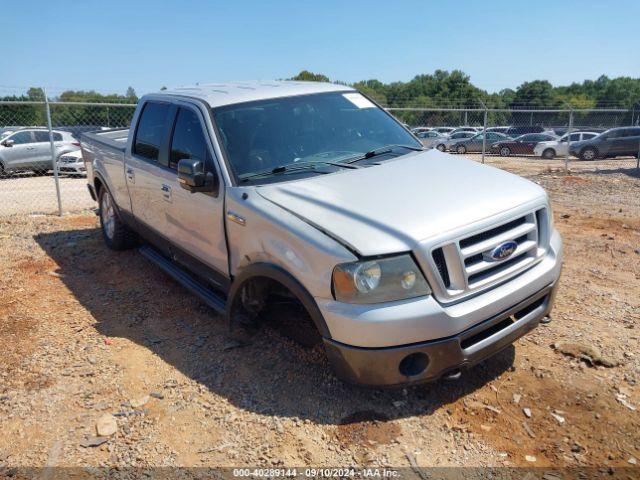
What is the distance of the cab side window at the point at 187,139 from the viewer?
4.01 metres

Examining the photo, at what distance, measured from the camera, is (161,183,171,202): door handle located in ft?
14.7

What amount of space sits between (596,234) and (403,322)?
544cm

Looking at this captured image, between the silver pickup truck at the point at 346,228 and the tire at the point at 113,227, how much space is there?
4.81 ft

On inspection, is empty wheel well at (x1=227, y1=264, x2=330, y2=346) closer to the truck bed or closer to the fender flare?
the fender flare

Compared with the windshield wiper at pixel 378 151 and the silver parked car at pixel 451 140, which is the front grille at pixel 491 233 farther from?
the silver parked car at pixel 451 140

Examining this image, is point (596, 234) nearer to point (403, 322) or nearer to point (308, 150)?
point (308, 150)

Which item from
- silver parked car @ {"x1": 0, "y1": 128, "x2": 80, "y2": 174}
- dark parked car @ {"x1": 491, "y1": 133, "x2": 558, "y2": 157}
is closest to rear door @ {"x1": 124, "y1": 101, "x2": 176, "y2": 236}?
silver parked car @ {"x1": 0, "y1": 128, "x2": 80, "y2": 174}

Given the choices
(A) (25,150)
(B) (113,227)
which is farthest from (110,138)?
(A) (25,150)

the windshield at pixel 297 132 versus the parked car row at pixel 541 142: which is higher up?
the windshield at pixel 297 132

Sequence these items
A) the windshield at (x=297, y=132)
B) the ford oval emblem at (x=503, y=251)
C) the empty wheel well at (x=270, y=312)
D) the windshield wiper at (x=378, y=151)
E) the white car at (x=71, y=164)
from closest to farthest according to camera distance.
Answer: the ford oval emblem at (x=503, y=251)
the empty wheel well at (x=270, y=312)
the windshield at (x=297, y=132)
the windshield wiper at (x=378, y=151)
the white car at (x=71, y=164)

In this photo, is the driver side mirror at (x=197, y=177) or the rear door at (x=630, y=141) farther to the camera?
the rear door at (x=630, y=141)

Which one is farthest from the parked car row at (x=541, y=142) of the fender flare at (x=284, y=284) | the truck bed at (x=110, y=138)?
the fender flare at (x=284, y=284)

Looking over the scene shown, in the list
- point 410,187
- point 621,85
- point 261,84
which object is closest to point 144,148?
point 261,84

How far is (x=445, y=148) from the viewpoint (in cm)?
2880
